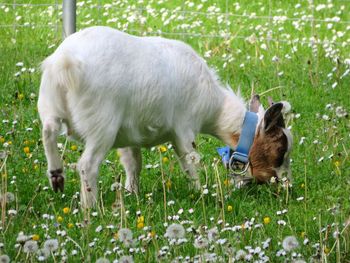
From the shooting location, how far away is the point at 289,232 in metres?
5.44

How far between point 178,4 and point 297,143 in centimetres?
486

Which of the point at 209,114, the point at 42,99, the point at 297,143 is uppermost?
the point at 42,99

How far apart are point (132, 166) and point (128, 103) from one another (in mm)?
848

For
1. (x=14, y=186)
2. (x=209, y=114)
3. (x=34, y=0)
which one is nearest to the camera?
(x=14, y=186)

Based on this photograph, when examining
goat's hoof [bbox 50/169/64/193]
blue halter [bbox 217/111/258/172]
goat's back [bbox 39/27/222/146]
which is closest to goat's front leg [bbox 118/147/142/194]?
goat's back [bbox 39/27/222/146]

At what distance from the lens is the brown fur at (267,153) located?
6.58 m

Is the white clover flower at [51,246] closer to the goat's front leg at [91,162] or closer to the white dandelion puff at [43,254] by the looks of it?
the white dandelion puff at [43,254]

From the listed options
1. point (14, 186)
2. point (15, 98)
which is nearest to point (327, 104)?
point (15, 98)

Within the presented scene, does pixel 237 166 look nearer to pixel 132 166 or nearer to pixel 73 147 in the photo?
pixel 132 166

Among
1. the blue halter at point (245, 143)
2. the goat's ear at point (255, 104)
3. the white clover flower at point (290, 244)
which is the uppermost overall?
the white clover flower at point (290, 244)

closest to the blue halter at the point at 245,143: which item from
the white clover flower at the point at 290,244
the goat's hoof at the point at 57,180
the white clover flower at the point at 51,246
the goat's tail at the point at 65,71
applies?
the goat's hoof at the point at 57,180

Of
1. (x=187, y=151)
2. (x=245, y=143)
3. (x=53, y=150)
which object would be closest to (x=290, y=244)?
(x=53, y=150)

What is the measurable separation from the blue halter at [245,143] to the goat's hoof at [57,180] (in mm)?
1364

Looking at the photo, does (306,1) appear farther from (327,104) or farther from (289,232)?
(289,232)
